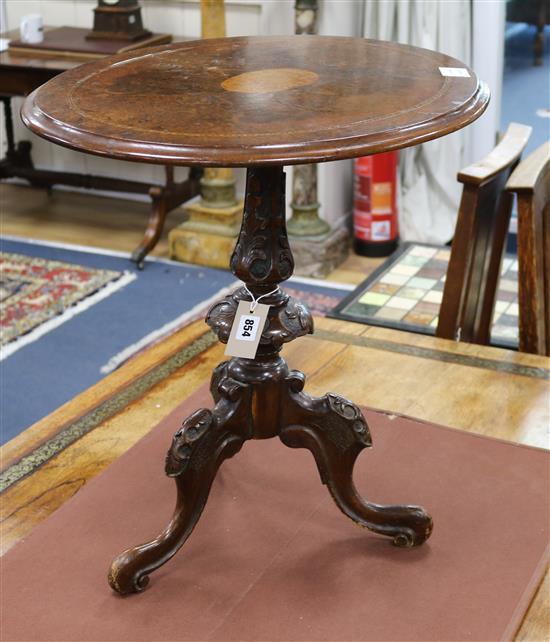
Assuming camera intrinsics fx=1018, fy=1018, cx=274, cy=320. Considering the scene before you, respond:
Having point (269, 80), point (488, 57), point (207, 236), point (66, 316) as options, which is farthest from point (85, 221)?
point (269, 80)

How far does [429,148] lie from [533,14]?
631mm

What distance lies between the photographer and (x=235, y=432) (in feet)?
4.83

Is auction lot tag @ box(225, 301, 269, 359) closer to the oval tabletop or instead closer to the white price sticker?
the white price sticker

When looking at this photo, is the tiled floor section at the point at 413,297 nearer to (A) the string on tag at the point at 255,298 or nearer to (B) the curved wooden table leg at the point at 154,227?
(B) the curved wooden table leg at the point at 154,227

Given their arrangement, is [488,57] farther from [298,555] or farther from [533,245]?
[298,555]

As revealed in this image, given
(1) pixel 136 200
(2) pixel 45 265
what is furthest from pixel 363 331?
(1) pixel 136 200

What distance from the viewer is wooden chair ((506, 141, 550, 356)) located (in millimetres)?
1862

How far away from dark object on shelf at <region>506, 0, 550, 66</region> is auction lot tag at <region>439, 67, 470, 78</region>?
2433 millimetres

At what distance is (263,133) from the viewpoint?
1172 millimetres

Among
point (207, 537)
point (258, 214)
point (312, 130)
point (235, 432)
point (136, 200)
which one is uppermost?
point (312, 130)

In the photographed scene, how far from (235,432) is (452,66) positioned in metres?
0.64

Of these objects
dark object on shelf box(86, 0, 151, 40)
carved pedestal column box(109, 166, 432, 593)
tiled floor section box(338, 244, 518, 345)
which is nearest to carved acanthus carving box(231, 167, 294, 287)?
carved pedestal column box(109, 166, 432, 593)

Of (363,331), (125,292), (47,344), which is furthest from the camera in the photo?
(125,292)

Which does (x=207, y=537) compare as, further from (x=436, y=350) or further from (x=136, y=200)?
(x=136, y=200)
